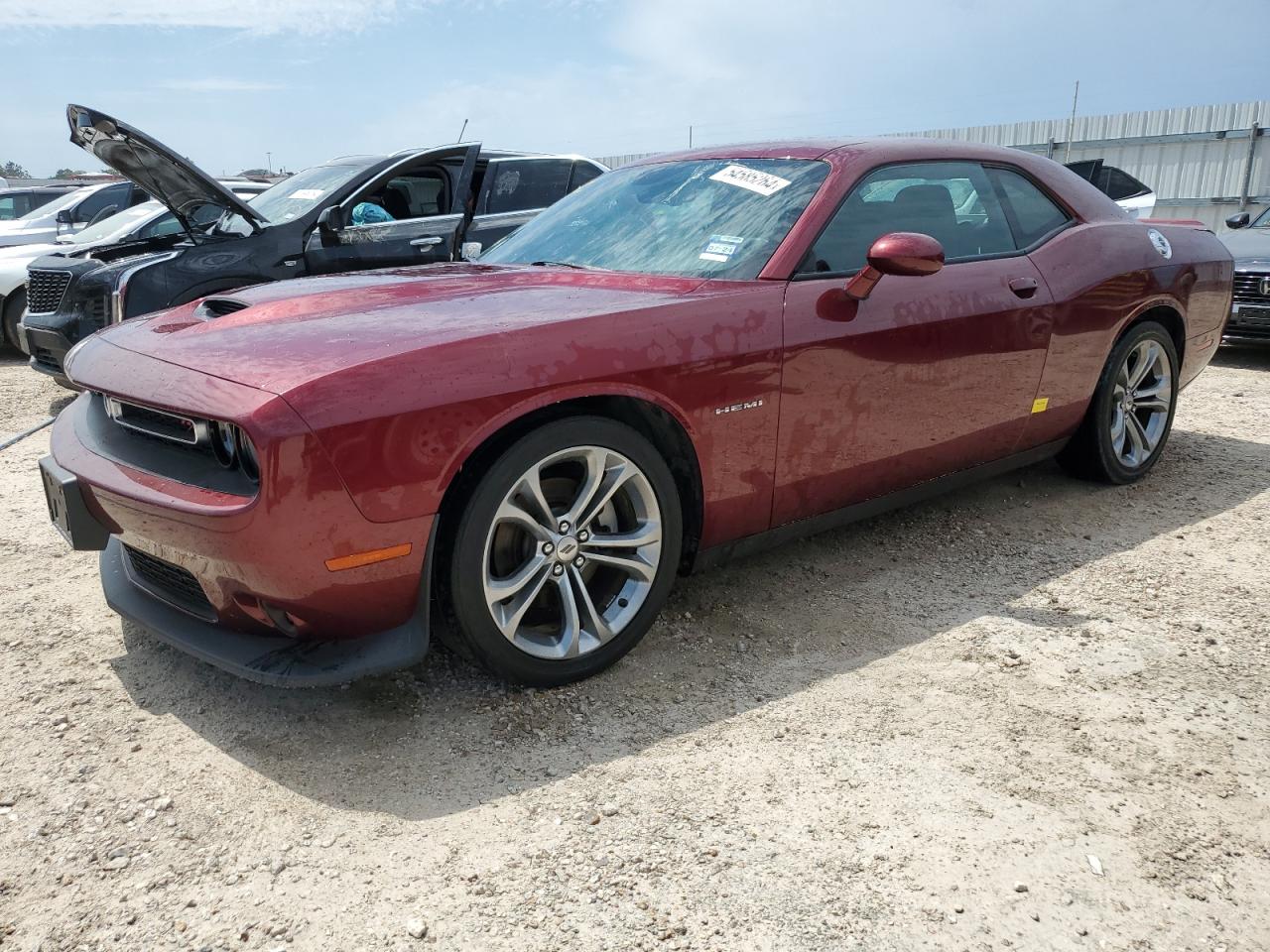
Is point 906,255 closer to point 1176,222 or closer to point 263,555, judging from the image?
point 263,555

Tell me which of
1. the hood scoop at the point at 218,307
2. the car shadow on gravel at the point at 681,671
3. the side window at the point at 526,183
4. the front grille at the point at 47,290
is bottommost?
the car shadow on gravel at the point at 681,671

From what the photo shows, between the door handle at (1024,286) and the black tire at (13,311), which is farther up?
the door handle at (1024,286)

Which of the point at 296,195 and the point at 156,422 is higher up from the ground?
the point at 296,195

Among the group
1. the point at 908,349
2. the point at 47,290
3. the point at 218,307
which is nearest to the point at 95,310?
the point at 47,290

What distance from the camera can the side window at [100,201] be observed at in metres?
11.5

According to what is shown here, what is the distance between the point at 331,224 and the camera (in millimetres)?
6262

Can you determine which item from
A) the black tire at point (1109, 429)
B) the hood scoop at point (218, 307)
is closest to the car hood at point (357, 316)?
the hood scoop at point (218, 307)

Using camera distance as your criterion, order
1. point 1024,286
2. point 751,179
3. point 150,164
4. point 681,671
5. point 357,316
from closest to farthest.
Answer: point 357,316 → point 681,671 → point 751,179 → point 1024,286 → point 150,164

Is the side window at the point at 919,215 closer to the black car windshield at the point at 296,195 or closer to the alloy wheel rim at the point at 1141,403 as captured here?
the alloy wheel rim at the point at 1141,403

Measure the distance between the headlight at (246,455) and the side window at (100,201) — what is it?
1071cm

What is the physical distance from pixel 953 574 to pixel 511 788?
6.56 feet

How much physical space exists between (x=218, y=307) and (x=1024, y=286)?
2.86 m

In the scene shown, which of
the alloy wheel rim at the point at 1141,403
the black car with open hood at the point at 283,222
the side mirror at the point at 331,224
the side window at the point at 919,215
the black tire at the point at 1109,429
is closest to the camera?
the side window at the point at 919,215

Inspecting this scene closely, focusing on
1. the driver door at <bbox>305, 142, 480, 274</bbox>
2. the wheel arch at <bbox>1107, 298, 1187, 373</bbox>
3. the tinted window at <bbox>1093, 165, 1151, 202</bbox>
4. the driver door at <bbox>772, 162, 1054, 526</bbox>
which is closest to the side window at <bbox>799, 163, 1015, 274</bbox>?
the driver door at <bbox>772, 162, 1054, 526</bbox>
